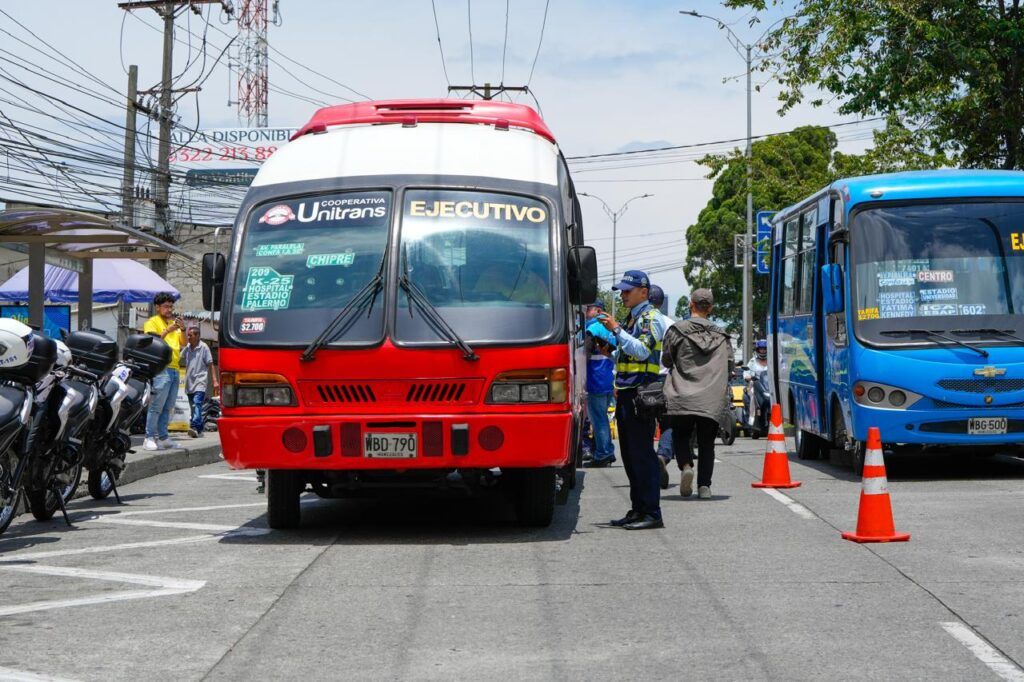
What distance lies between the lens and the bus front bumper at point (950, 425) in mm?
13609

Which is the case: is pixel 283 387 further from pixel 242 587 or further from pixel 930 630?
pixel 930 630

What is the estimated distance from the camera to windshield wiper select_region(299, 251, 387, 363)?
367 inches

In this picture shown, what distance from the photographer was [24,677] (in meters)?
5.50

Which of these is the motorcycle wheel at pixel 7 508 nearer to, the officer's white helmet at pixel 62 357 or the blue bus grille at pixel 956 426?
the officer's white helmet at pixel 62 357

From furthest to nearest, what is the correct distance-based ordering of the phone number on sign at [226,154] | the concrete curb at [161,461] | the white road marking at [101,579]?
the phone number on sign at [226,154] → the concrete curb at [161,461] → the white road marking at [101,579]

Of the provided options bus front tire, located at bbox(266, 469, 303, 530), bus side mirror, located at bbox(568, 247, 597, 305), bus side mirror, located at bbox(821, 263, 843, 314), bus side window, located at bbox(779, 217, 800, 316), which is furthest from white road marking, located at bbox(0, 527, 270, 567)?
bus side window, located at bbox(779, 217, 800, 316)

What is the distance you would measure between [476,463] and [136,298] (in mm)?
16533

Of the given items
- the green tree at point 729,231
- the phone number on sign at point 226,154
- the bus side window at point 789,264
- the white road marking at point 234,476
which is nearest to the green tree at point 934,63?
the bus side window at point 789,264

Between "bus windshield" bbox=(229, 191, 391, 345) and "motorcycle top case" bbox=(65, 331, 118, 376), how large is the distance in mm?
2056

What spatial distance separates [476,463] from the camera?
30.3 feet

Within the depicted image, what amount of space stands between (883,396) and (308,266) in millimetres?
6441

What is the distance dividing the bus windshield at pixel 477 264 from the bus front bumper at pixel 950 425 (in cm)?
538

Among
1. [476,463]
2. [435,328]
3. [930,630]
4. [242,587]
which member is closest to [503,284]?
[435,328]

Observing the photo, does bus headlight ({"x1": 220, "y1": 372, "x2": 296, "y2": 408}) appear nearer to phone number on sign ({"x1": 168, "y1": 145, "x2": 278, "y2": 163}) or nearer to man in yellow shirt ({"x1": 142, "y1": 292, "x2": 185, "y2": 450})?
man in yellow shirt ({"x1": 142, "y1": 292, "x2": 185, "y2": 450})
